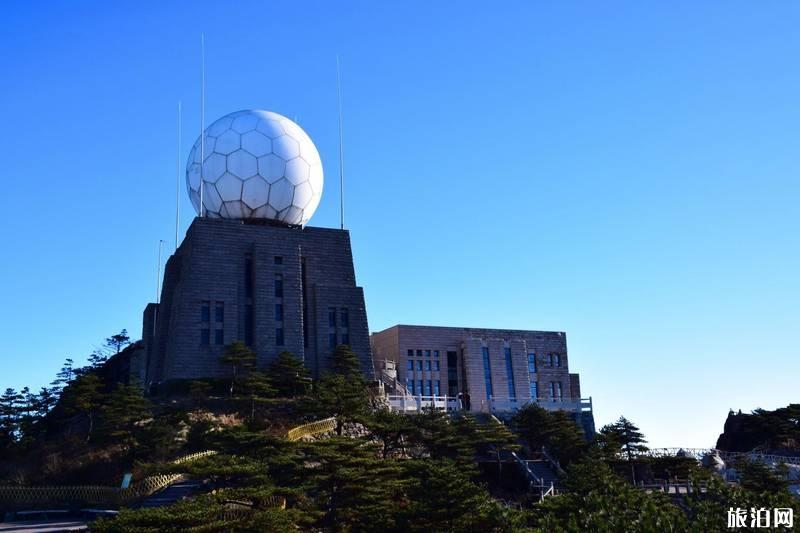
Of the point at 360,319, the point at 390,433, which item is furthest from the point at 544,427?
the point at 360,319

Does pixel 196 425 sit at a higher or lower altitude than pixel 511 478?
higher

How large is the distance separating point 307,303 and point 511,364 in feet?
56.6

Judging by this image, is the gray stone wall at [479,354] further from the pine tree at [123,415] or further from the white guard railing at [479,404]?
the pine tree at [123,415]

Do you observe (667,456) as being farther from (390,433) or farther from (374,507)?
(374,507)

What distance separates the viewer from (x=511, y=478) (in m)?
37.4

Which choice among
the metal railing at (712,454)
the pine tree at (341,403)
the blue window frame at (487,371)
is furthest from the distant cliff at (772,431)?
the pine tree at (341,403)

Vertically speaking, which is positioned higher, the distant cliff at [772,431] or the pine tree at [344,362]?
the pine tree at [344,362]

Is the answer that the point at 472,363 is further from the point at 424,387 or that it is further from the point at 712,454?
the point at 712,454

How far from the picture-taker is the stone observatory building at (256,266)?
1726 inches

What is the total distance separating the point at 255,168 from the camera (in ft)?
149

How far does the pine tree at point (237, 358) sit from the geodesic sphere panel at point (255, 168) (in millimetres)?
9258

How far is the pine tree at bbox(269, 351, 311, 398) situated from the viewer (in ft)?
136

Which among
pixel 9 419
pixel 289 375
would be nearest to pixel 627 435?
pixel 289 375

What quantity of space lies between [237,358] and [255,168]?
1139 centimetres
